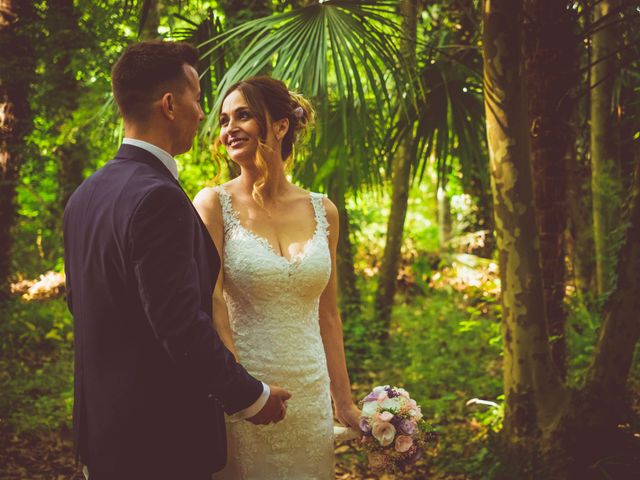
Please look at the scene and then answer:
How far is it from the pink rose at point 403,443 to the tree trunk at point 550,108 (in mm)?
2316

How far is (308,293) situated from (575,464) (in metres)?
2.22

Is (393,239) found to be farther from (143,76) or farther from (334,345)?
(143,76)

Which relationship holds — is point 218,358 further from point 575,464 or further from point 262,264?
point 575,464

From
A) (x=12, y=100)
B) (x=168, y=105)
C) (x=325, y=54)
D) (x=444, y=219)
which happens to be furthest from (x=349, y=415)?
(x=444, y=219)

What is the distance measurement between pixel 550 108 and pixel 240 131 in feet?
8.21

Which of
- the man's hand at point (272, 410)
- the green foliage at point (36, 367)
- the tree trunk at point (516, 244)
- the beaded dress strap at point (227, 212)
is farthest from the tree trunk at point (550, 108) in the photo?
the green foliage at point (36, 367)

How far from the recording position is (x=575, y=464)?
12.2ft

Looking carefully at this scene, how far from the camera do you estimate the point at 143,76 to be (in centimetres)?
179

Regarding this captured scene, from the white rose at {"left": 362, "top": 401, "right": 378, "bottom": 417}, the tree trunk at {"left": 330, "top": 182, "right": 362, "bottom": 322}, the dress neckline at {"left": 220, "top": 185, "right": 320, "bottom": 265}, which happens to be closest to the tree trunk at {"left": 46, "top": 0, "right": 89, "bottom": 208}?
the tree trunk at {"left": 330, "top": 182, "right": 362, "bottom": 322}

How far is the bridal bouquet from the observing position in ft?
7.50

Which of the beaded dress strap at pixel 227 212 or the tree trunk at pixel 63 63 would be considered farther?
the tree trunk at pixel 63 63

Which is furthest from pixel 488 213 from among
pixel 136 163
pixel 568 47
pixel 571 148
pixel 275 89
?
pixel 136 163

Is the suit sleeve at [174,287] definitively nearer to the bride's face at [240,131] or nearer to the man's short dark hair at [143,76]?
the man's short dark hair at [143,76]

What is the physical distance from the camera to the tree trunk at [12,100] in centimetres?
524
